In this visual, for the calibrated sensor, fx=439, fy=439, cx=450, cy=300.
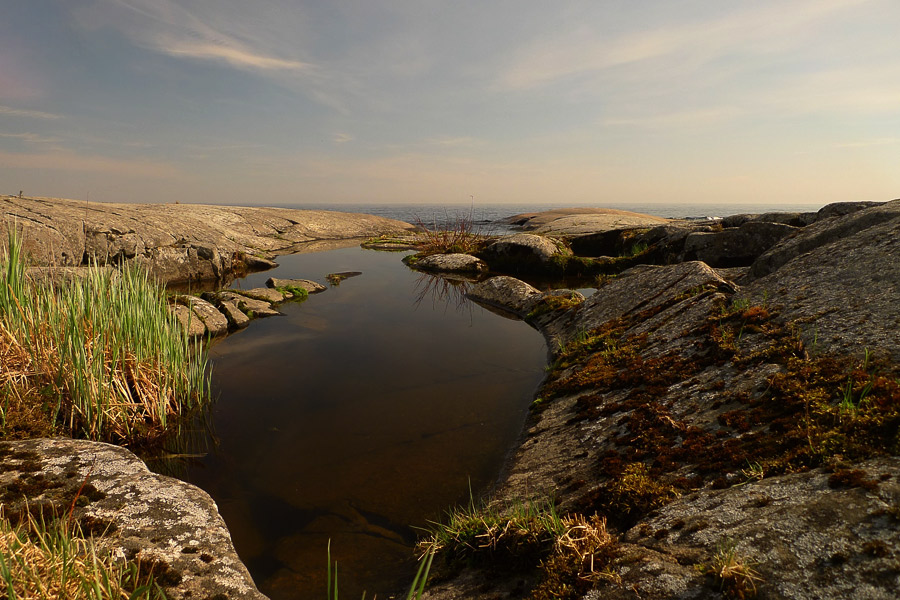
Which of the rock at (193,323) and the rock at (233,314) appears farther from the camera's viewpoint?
the rock at (233,314)

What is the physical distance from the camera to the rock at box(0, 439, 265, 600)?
10.0 ft

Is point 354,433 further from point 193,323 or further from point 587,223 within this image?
point 587,223

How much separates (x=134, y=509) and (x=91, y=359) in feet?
8.19

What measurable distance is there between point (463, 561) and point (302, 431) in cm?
Result: 316

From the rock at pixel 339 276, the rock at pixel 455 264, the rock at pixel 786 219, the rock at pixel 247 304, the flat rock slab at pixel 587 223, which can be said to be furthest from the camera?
the flat rock slab at pixel 587 223

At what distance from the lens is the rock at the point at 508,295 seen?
11.4 meters

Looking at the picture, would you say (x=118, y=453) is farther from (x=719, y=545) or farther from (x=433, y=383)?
(x=719, y=545)

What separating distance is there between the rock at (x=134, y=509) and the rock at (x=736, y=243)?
12.7 meters

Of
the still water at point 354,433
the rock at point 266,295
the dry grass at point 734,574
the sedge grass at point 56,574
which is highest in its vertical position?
the dry grass at point 734,574

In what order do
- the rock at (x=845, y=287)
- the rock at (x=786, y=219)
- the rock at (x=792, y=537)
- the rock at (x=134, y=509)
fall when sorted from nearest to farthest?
the rock at (x=792, y=537)
the rock at (x=134, y=509)
the rock at (x=845, y=287)
the rock at (x=786, y=219)

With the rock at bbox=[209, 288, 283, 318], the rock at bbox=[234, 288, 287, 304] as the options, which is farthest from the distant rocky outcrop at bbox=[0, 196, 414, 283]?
the rock at bbox=[234, 288, 287, 304]

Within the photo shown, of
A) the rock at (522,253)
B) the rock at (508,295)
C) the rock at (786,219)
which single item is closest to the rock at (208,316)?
the rock at (508,295)

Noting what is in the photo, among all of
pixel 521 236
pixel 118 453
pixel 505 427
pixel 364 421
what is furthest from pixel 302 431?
pixel 521 236

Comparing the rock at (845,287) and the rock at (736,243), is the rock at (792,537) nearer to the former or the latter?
the rock at (845,287)
